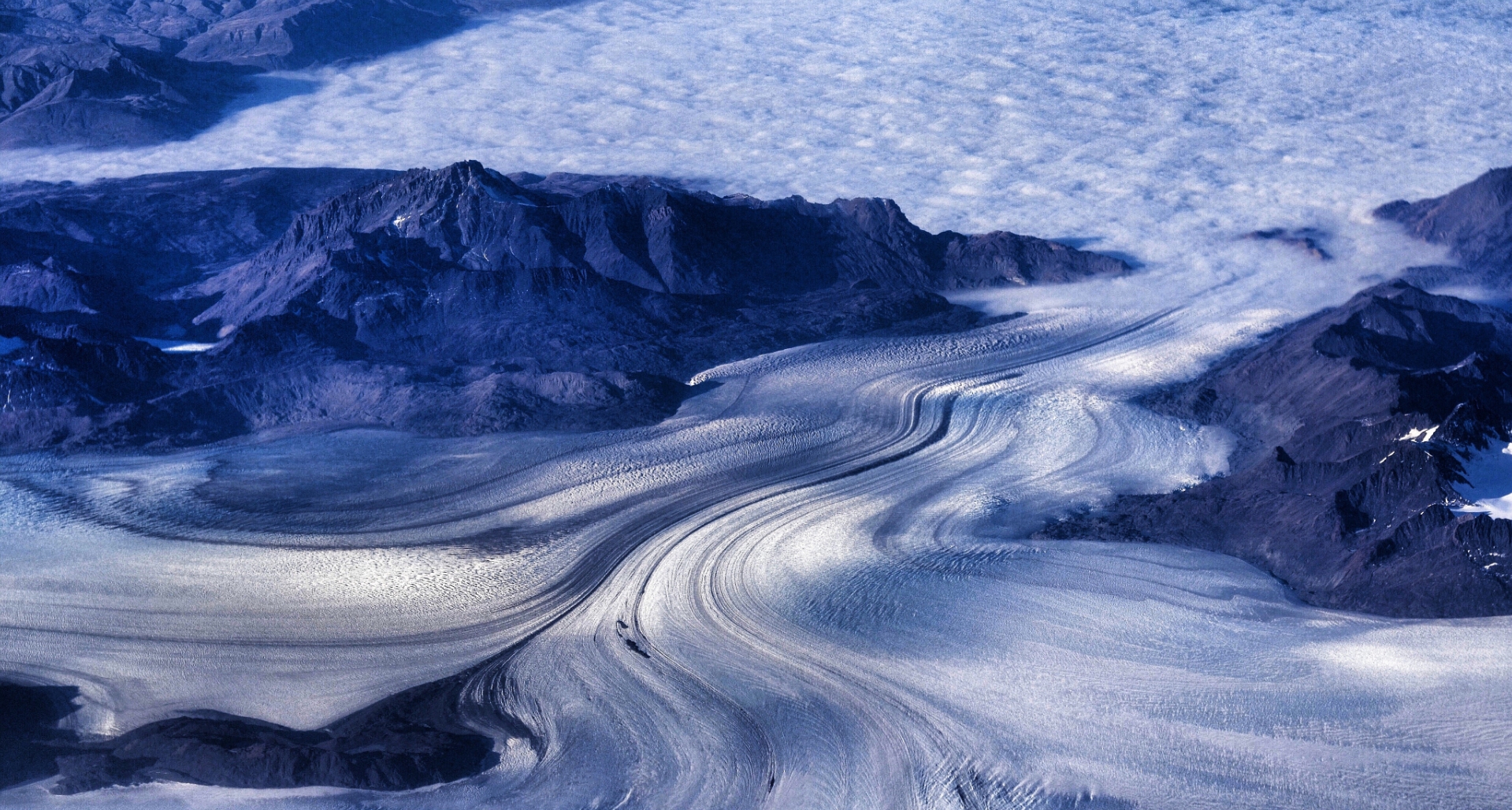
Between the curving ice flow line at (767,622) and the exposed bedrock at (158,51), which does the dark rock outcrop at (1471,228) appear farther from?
the exposed bedrock at (158,51)

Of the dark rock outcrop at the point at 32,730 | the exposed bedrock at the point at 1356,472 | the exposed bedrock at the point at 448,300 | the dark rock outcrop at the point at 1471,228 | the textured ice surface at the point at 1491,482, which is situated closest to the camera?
the dark rock outcrop at the point at 32,730

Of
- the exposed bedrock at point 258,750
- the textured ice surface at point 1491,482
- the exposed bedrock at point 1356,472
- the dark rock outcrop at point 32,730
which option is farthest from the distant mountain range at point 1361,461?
the dark rock outcrop at point 32,730

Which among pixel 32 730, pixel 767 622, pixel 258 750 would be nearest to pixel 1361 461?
pixel 767 622

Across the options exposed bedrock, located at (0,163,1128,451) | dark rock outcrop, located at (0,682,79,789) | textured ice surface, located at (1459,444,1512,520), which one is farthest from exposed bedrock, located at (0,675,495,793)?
textured ice surface, located at (1459,444,1512,520)

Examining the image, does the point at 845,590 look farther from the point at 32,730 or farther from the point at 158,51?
the point at 158,51

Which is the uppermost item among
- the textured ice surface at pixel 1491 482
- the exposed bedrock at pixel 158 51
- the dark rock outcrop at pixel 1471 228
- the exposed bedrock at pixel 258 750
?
the exposed bedrock at pixel 158 51

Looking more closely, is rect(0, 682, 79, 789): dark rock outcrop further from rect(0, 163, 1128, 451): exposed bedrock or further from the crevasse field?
rect(0, 163, 1128, 451): exposed bedrock

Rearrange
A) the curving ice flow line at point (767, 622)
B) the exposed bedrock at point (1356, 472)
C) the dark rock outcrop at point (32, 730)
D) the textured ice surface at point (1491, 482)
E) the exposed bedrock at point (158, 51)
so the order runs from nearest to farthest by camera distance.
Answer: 1. the curving ice flow line at point (767, 622)
2. the dark rock outcrop at point (32, 730)
3. the exposed bedrock at point (1356, 472)
4. the textured ice surface at point (1491, 482)
5. the exposed bedrock at point (158, 51)
